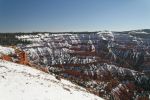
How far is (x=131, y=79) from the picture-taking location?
504ft

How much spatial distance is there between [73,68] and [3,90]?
476ft

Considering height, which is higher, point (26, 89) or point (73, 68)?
point (26, 89)

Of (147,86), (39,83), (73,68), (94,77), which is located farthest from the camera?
(73,68)

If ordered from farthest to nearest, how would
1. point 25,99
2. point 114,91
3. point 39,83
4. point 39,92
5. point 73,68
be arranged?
1. point 73,68
2. point 114,91
3. point 39,83
4. point 39,92
5. point 25,99

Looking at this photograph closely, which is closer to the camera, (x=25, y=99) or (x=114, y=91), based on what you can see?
(x=25, y=99)

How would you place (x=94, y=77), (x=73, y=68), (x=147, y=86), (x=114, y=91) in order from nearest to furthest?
(x=114, y=91) → (x=147, y=86) → (x=94, y=77) → (x=73, y=68)

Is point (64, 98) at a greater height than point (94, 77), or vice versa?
point (64, 98)

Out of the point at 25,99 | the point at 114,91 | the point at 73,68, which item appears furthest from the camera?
the point at 73,68

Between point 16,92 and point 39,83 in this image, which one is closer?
point 16,92

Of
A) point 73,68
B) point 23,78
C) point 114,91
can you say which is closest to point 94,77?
point 73,68

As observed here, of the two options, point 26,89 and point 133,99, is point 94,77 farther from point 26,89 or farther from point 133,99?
point 26,89

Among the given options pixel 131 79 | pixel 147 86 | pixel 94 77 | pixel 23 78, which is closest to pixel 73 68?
pixel 94 77

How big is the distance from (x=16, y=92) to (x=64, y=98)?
458 cm

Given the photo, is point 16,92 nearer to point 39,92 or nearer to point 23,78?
point 39,92
